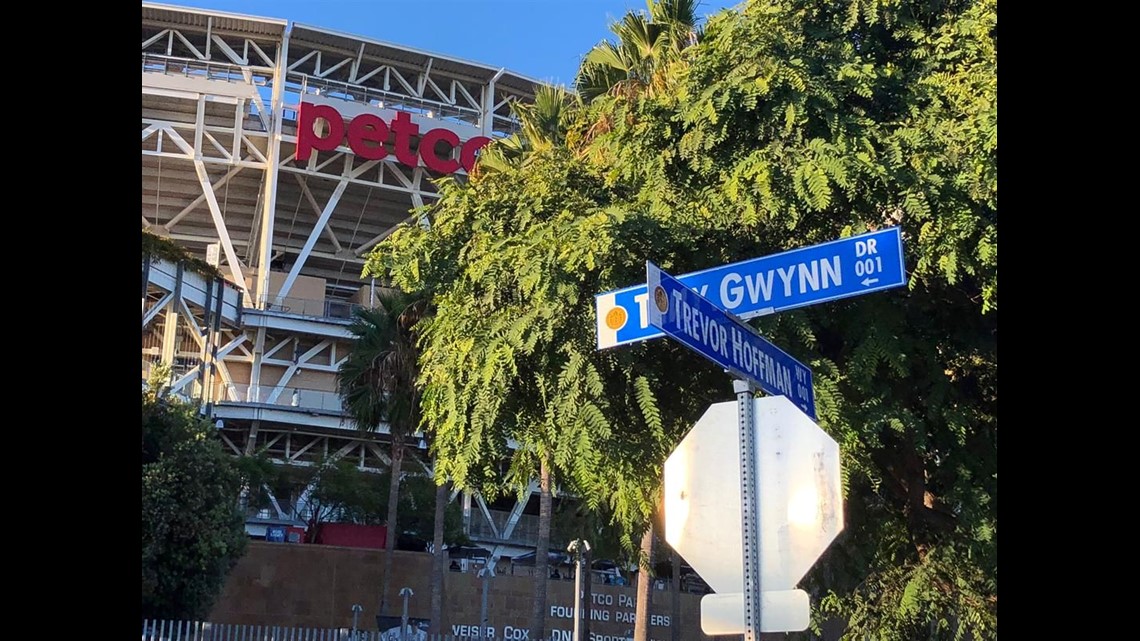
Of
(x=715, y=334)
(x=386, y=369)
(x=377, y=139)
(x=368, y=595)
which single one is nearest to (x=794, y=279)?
(x=715, y=334)

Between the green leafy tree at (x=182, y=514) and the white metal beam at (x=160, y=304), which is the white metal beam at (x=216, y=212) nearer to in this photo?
the white metal beam at (x=160, y=304)

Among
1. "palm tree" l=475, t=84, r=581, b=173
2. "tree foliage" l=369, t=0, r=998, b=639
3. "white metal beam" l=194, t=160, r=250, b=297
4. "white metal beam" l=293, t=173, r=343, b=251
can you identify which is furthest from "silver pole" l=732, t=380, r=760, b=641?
"white metal beam" l=293, t=173, r=343, b=251

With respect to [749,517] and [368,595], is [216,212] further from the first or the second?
[749,517]

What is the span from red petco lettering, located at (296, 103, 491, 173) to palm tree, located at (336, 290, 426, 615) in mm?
27587

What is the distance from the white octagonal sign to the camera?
13.6 feet

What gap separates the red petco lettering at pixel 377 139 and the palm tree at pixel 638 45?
39.8 metres

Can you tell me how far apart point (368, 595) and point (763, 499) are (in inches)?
1455

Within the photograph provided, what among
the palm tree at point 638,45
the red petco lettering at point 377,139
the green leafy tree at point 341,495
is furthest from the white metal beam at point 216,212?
the palm tree at point 638,45

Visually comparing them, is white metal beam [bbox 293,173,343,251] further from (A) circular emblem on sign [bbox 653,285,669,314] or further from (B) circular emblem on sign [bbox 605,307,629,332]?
(A) circular emblem on sign [bbox 653,285,669,314]

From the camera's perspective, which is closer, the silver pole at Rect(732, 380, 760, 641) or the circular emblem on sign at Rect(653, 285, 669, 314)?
the silver pole at Rect(732, 380, 760, 641)

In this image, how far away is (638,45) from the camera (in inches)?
667
